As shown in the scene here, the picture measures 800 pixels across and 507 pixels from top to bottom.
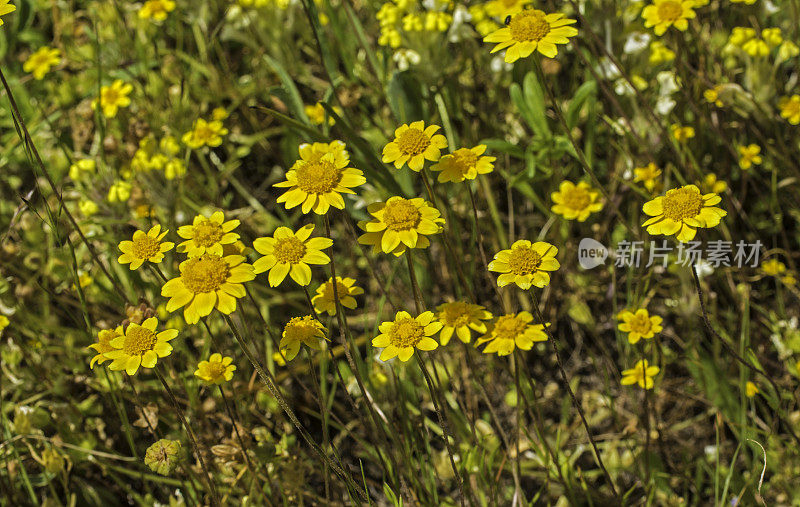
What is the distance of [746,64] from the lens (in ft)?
7.17

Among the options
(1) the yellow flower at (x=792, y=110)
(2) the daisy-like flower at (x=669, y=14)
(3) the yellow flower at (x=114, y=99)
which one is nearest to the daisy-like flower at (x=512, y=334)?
(2) the daisy-like flower at (x=669, y=14)

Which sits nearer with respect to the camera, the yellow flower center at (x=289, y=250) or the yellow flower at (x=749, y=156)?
the yellow flower center at (x=289, y=250)

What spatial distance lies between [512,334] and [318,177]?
0.47 metres

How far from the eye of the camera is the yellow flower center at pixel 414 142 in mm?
1333

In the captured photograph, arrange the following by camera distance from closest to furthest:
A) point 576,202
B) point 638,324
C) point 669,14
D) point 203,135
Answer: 1. point 638,324
2. point 669,14
3. point 576,202
4. point 203,135

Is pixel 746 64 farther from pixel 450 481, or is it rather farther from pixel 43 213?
pixel 43 213

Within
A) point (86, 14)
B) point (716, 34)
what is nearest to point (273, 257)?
point (716, 34)

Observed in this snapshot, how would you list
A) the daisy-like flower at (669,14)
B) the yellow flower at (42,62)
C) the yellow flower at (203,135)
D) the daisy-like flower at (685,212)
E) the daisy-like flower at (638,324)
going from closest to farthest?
the daisy-like flower at (685,212) < the daisy-like flower at (638,324) < the daisy-like flower at (669,14) < the yellow flower at (203,135) < the yellow flower at (42,62)

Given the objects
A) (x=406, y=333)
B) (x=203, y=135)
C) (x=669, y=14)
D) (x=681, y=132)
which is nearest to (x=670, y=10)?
(x=669, y=14)

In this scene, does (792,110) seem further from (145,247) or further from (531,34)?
(145,247)

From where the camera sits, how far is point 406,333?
125 centimetres

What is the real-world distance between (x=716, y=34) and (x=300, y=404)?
184 cm

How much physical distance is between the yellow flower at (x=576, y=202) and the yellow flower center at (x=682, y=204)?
2.10 ft

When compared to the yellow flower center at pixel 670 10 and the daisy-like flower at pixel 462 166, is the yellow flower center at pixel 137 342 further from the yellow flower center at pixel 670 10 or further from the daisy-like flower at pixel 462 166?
the yellow flower center at pixel 670 10
